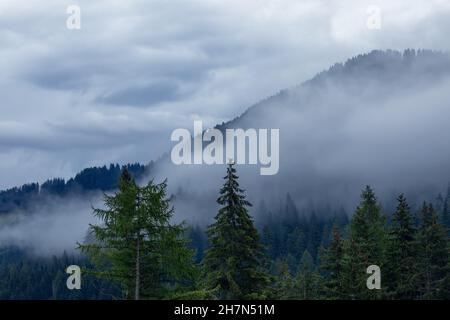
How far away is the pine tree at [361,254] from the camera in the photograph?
37.6 m

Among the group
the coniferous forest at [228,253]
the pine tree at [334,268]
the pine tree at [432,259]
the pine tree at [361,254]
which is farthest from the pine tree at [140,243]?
the pine tree at [432,259]

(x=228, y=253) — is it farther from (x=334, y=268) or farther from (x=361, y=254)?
(x=334, y=268)

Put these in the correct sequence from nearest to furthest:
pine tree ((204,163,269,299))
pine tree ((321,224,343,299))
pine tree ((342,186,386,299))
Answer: pine tree ((204,163,269,299)) → pine tree ((342,186,386,299)) → pine tree ((321,224,343,299))

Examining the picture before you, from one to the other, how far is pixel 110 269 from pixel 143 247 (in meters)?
1.52

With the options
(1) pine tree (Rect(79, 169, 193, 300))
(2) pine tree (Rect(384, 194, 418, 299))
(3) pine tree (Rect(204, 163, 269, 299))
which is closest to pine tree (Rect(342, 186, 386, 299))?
(2) pine tree (Rect(384, 194, 418, 299))

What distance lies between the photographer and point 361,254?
126ft

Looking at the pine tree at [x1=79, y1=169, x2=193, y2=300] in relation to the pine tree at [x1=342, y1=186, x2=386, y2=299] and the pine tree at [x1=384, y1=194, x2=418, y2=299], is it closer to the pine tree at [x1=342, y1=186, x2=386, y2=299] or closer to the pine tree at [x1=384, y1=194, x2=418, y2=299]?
the pine tree at [x1=342, y1=186, x2=386, y2=299]

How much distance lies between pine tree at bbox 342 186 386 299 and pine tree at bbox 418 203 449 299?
2714 mm

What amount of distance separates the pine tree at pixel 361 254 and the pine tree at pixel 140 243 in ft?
51.2

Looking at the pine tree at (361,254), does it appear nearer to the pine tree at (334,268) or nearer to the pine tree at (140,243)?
the pine tree at (334,268)

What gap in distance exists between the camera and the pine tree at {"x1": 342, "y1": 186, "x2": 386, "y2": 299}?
3762 cm
